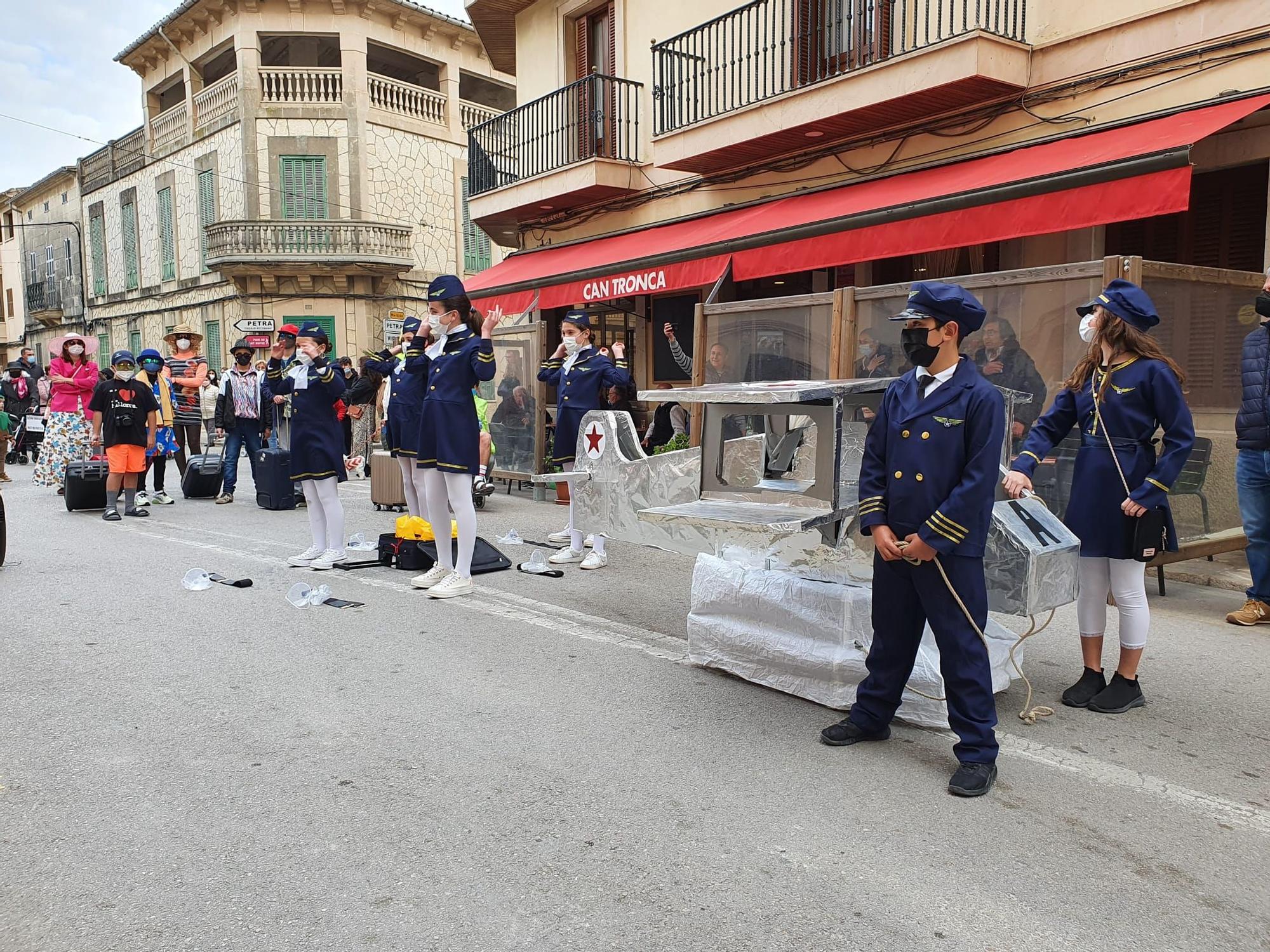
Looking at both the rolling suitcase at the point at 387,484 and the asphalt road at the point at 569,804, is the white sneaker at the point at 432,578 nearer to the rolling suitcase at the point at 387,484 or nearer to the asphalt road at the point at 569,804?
the asphalt road at the point at 569,804

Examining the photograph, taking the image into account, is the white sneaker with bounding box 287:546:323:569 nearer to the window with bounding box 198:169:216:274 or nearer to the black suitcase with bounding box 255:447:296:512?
the black suitcase with bounding box 255:447:296:512

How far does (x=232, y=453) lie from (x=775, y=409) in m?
9.66

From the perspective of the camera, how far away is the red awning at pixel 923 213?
754cm

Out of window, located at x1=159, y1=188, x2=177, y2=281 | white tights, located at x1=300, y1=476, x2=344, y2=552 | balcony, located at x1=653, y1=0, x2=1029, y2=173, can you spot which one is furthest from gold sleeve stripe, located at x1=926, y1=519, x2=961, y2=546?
window, located at x1=159, y1=188, x2=177, y2=281

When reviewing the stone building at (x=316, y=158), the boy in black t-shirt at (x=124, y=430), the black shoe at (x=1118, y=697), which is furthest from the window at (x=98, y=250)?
the black shoe at (x=1118, y=697)

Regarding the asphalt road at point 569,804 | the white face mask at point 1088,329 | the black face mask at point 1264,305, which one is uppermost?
the black face mask at point 1264,305

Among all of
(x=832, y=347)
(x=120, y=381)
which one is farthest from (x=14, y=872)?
(x=120, y=381)

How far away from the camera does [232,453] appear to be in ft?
39.6

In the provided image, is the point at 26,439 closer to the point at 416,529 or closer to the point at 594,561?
the point at 416,529

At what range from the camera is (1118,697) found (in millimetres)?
4340

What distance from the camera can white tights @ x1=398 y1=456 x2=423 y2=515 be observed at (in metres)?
7.05

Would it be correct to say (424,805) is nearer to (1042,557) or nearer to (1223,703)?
(1042,557)

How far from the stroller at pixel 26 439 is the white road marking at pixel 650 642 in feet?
32.9

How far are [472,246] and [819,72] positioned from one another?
1900 centimetres
